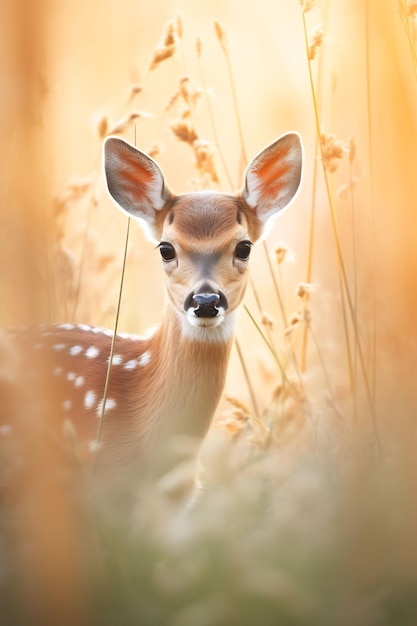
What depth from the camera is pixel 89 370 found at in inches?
130

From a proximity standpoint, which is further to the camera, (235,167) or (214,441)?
(235,167)

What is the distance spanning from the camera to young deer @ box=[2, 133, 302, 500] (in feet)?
10.0

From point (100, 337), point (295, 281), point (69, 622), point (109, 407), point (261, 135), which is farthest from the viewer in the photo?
point (261, 135)

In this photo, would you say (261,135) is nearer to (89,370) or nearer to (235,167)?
(235,167)

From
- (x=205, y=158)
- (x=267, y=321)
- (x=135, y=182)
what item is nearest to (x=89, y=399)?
(x=267, y=321)

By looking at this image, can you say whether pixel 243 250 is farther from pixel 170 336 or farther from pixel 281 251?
pixel 170 336

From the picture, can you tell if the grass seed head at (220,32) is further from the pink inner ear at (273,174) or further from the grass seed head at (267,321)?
the grass seed head at (267,321)

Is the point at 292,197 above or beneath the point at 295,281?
beneath

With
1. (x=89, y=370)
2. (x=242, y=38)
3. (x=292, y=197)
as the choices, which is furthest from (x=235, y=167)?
(x=89, y=370)

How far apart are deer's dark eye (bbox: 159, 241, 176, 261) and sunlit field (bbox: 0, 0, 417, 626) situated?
1.34 ft

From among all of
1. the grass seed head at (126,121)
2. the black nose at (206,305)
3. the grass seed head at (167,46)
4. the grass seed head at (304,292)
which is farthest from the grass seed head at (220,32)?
the black nose at (206,305)

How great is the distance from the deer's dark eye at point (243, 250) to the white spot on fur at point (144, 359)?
508 millimetres

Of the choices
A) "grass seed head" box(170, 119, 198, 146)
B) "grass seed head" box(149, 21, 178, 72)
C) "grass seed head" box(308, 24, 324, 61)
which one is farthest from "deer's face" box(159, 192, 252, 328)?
"grass seed head" box(308, 24, 324, 61)

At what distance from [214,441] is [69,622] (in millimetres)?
1820
